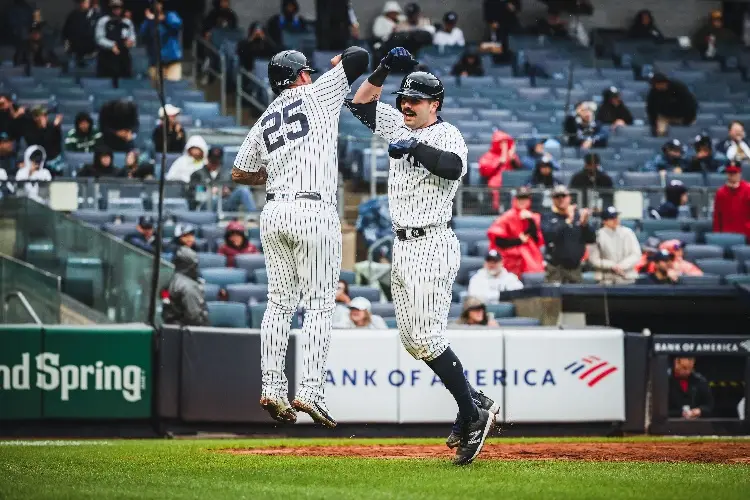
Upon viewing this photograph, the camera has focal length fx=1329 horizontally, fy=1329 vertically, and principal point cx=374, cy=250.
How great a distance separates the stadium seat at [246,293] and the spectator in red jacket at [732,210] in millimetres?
5734

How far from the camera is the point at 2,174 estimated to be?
13.9m

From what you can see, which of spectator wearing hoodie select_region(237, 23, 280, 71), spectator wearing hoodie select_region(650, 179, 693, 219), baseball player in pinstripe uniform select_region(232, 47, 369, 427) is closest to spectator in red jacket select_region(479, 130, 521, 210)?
spectator wearing hoodie select_region(650, 179, 693, 219)

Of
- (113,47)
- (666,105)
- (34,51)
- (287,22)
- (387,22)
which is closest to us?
(113,47)

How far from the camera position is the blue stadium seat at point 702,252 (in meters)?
15.3

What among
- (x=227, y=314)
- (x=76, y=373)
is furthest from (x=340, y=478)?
(x=227, y=314)

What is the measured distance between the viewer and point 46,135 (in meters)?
15.4

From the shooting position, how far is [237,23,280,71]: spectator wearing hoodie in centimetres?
1900

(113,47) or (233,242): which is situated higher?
(113,47)

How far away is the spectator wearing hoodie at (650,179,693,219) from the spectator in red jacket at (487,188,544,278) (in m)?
2.10

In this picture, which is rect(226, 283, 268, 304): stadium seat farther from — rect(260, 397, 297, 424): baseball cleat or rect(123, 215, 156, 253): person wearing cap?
rect(260, 397, 297, 424): baseball cleat

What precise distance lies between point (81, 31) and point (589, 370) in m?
10.0

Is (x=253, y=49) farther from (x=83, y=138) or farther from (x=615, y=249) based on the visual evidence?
(x=615, y=249)

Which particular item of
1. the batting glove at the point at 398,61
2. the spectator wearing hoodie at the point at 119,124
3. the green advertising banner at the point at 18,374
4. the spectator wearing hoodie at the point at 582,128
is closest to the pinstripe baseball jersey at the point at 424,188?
the batting glove at the point at 398,61

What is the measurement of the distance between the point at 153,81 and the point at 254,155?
11.2 metres
